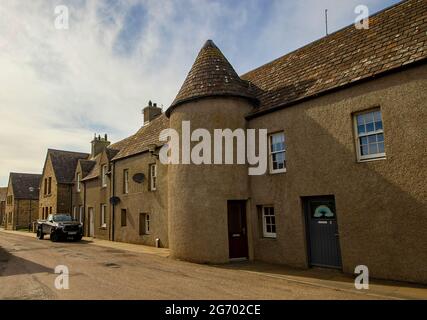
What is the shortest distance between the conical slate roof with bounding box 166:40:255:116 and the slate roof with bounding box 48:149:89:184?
22878mm

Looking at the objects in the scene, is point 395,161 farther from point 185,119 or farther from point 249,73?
point 249,73

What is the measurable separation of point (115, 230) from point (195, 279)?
1499cm

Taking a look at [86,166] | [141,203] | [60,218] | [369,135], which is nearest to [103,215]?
[60,218]

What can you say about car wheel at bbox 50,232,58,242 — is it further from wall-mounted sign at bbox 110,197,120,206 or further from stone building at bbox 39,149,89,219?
stone building at bbox 39,149,89,219

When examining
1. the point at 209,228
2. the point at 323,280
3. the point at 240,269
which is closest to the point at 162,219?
the point at 209,228

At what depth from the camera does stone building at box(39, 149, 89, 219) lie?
1296 inches

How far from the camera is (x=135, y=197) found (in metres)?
21.3

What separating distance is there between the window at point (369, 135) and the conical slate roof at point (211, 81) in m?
5.01

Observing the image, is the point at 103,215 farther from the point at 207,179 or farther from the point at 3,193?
the point at 3,193

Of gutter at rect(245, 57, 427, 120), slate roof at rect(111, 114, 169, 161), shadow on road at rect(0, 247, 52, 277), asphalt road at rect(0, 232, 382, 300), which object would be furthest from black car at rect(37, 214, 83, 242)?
gutter at rect(245, 57, 427, 120)

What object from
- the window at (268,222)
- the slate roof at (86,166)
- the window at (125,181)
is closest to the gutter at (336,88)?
the window at (268,222)

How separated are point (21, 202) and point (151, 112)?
98.6ft

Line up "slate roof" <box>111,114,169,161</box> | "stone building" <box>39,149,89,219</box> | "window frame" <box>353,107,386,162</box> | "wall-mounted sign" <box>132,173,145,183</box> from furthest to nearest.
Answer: "stone building" <box>39,149,89,219</box> → "slate roof" <box>111,114,169,161</box> → "wall-mounted sign" <box>132,173,145,183</box> → "window frame" <box>353,107,386,162</box>

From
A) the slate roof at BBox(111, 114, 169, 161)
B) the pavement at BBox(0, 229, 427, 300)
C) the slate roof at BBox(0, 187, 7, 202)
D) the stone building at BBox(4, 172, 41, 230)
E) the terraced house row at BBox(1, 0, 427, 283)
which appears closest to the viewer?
the pavement at BBox(0, 229, 427, 300)
